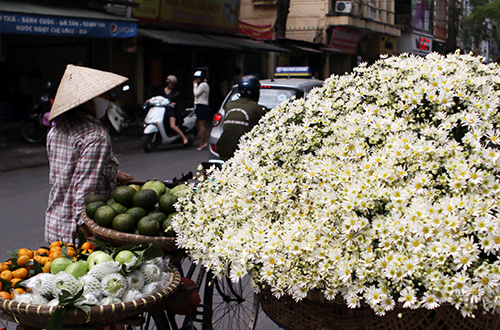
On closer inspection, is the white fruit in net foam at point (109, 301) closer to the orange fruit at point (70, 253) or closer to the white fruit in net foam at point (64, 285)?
the white fruit in net foam at point (64, 285)

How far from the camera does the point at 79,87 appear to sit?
3.15 metres

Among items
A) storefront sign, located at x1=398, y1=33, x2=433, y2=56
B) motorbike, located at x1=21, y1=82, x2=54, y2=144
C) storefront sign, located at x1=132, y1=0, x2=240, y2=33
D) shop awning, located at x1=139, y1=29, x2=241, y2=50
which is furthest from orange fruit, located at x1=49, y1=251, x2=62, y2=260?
storefront sign, located at x1=398, y1=33, x2=433, y2=56

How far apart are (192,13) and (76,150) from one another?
1583cm

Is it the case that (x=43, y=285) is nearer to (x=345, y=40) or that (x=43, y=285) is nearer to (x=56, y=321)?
(x=56, y=321)

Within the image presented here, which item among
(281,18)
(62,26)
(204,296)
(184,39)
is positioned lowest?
(204,296)

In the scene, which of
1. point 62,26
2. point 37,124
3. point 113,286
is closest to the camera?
point 113,286

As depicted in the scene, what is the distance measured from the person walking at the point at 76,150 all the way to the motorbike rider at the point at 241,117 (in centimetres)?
259

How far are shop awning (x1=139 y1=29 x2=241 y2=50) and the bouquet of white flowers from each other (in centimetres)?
1296

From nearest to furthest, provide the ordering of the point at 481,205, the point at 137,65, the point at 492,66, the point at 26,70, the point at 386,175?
the point at 481,205, the point at 386,175, the point at 492,66, the point at 26,70, the point at 137,65

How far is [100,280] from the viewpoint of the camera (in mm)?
2145

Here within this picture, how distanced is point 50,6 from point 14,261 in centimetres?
1117

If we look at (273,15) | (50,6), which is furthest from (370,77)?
(273,15)

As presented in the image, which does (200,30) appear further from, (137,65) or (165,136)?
(165,136)

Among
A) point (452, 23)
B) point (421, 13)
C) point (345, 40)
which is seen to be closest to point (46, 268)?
point (345, 40)
